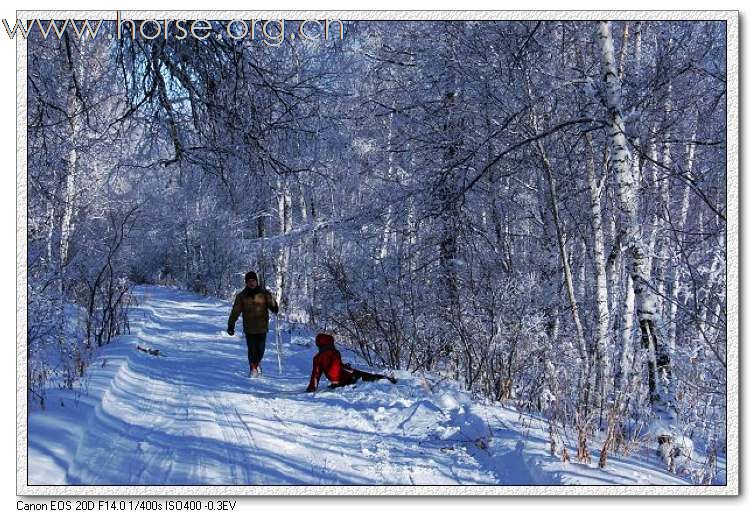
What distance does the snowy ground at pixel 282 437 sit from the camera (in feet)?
13.7

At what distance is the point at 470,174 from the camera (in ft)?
27.8

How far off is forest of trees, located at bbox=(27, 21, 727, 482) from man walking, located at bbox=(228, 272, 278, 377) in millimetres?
1340

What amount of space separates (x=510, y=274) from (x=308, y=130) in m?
4.87

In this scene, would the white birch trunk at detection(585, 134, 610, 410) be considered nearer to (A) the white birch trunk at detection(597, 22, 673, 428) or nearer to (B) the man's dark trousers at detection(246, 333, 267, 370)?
(A) the white birch trunk at detection(597, 22, 673, 428)

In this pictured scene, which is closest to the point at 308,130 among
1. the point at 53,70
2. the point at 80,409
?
the point at 53,70

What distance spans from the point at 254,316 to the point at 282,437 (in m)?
3.33

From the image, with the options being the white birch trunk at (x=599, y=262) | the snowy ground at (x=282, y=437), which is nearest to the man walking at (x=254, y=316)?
the snowy ground at (x=282, y=437)

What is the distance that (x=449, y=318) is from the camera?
853 centimetres

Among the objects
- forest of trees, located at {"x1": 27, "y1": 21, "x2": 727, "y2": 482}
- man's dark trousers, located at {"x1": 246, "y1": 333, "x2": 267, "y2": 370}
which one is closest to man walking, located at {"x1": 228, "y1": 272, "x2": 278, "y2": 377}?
man's dark trousers, located at {"x1": 246, "y1": 333, "x2": 267, "y2": 370}

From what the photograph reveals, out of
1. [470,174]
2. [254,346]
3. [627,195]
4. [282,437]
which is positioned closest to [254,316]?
[254,346]

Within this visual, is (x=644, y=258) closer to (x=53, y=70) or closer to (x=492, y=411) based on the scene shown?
(x=492, y=411)

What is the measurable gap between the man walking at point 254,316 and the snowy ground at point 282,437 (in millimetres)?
423

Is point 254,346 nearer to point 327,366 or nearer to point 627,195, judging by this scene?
point 327,366

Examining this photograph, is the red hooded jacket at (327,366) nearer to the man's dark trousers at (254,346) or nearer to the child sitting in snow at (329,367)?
the child sitting in snow at (329,367)
